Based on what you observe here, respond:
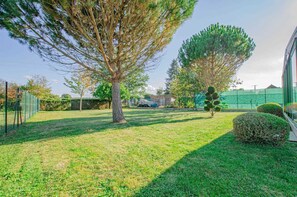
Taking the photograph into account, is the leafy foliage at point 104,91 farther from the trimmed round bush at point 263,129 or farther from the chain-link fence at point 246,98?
the trimmed round bush at point 263,129

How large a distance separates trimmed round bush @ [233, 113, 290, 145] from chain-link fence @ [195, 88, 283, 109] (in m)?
14.3

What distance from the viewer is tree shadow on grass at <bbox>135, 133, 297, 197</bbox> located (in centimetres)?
211

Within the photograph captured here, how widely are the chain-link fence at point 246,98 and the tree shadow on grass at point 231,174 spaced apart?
49.4ft

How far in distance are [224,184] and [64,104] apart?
23306 millimetres

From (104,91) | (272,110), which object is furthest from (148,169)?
(104,91)

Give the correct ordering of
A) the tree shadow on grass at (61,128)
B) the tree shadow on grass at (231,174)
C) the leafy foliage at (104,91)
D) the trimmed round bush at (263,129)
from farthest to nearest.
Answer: the leafy foliage at (104,91)
the tree shadow on grass at (61,128)
the trimmed round bush at (263,129)
the tree shadow on grass at (231,174)

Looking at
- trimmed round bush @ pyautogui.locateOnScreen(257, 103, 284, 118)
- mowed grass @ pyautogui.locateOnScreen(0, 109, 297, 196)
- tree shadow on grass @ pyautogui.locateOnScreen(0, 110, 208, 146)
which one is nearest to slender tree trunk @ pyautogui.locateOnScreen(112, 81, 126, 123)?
tree shadow on grass @ pyautogui.locateOnScreen(0, 110, 208, 146)

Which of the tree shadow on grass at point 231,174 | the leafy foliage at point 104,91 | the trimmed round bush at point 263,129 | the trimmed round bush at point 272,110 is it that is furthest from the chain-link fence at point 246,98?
the tree shadow on grass at point 231,174

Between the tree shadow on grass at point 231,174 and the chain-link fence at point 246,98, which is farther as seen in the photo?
the chain-link fence at point 246,98

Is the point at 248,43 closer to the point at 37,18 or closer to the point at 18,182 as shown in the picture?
the point at 37,18

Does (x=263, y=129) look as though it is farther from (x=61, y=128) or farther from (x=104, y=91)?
(x=104, y=91)

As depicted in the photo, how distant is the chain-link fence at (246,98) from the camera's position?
16.4 m

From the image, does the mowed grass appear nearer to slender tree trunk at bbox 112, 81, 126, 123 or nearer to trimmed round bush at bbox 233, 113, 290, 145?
trimmed round bush at bbox 233, 113, 290, 145

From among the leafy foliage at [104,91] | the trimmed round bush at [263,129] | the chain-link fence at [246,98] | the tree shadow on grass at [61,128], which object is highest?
the leafy foliage at [104,91]
